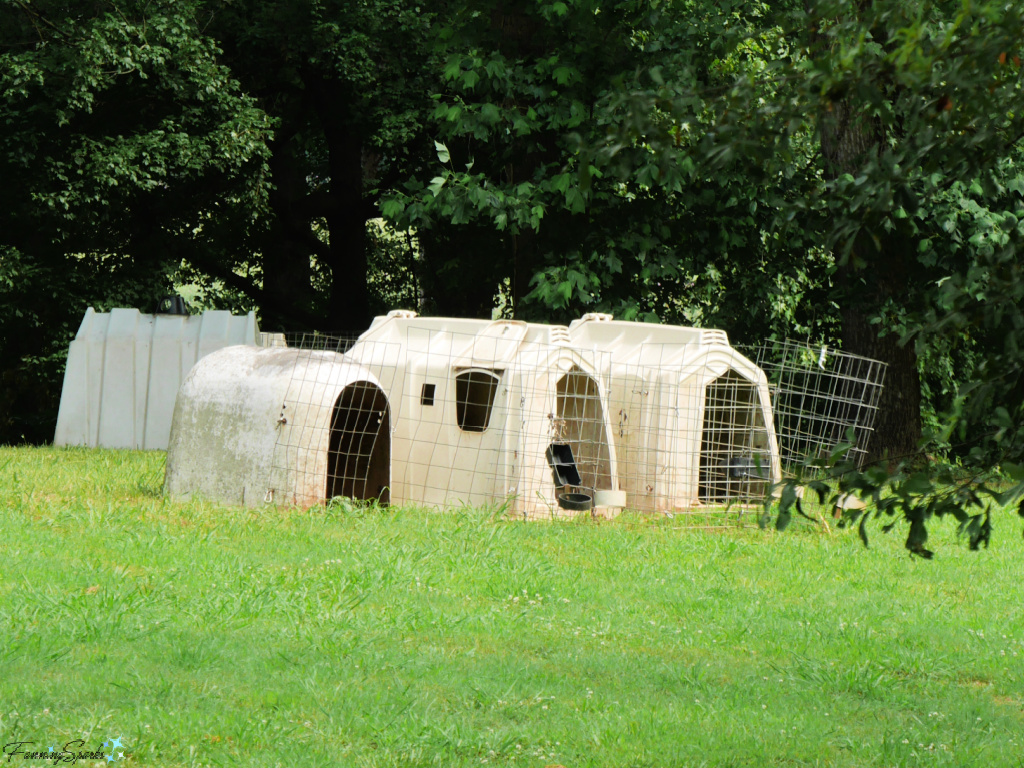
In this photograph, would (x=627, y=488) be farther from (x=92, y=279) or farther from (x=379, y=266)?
(x=379, y=266)

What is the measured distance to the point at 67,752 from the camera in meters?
3.47

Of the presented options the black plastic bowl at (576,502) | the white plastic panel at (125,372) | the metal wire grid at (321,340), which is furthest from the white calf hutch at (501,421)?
the metal wire grid at (321,340)

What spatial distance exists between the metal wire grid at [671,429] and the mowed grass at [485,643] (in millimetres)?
1246

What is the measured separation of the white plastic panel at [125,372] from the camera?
13852 mm

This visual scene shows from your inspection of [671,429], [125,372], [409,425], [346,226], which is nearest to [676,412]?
[671,429]

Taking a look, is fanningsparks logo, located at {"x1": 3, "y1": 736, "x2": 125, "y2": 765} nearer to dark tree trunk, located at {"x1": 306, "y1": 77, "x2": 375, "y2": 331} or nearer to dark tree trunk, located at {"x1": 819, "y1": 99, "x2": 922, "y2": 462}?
dark tree trunk, located at {"x1": 819, "y1": 99, "x2": 922, "y2": 462}

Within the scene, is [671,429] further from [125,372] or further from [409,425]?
[125,372]

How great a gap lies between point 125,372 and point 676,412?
25.3ft

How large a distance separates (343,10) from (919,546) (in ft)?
50.1

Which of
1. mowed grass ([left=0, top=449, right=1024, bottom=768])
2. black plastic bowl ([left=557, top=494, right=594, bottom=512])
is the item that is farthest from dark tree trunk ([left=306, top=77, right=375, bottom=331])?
mowed grass ([left=0, top=449, right=1024, bottom=768])

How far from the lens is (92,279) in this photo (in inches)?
603

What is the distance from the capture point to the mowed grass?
382cm

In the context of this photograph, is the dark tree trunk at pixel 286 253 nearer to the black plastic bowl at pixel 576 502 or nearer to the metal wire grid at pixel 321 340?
the metal wire grid at pixel 321 340

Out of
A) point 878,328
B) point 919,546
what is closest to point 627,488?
point 878,328
